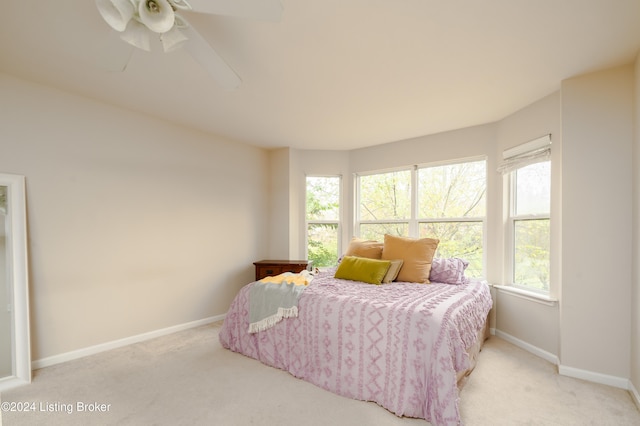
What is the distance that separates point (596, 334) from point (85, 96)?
471 centimetres

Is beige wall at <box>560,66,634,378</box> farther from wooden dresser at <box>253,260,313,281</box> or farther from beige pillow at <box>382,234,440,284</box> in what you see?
wooden dresser at <box>253,260,313,281</box>

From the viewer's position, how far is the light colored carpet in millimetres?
2018

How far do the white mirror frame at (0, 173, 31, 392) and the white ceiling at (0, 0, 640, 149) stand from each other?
37.2 inches

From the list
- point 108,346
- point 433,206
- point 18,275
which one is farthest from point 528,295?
point 18,275

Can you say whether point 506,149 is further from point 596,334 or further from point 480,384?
point 480,384

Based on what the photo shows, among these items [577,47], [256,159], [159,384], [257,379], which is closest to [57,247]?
[159,384]

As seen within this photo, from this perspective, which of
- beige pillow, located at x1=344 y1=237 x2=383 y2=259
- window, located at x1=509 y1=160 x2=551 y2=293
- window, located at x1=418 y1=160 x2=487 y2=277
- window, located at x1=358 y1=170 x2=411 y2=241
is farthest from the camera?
window, located at x1=358 y1=170 x2=411 y2=241

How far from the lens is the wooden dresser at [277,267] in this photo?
4191 millimetres

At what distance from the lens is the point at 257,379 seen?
2520 mm

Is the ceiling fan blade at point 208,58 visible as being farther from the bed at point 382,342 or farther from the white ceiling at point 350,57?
the bed at point 382,342

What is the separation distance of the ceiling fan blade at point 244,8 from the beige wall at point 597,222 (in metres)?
2.48

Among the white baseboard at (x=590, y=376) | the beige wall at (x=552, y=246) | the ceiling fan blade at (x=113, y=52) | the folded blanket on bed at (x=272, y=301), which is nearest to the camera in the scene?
the ceiling fan blade at (x=113, y=52)

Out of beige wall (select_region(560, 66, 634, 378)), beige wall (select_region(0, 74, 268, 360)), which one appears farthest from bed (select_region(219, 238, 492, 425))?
beige wall (select_region(0, 74, 268, 360))

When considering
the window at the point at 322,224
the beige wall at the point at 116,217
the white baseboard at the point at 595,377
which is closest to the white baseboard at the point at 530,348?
the white baseboard at the point at 595,377
